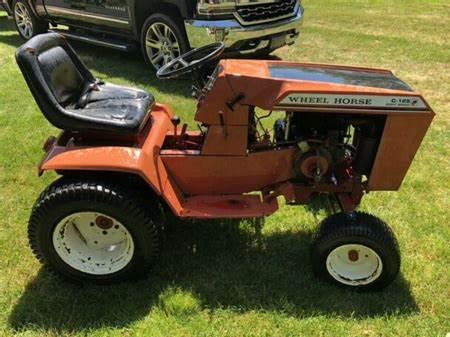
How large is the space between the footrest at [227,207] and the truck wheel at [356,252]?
0.36 meters

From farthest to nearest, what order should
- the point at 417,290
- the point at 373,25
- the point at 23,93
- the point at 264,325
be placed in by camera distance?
1. the point at 373,25
2. the point at 23,93
3. the point at 417,290
4. the point at 264,325

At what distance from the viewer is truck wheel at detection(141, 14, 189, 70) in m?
6.05

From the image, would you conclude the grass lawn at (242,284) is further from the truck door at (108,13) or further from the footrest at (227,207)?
the truck door at (108,13)

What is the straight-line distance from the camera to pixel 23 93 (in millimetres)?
6094

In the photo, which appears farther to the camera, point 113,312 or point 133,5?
point 133,5

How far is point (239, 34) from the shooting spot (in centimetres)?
574

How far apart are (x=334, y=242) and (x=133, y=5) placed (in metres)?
4.84

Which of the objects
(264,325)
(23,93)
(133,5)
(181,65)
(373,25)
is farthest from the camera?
(373,25)

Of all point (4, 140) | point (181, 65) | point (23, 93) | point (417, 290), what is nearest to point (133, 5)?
point (23, 93)

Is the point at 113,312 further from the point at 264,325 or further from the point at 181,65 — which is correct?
the point at 181,65

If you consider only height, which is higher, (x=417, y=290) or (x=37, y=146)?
(x=417, y=290)

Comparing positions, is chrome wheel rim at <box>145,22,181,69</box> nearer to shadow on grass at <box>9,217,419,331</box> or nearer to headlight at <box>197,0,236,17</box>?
headlight at <box>197,0,236,17</box>

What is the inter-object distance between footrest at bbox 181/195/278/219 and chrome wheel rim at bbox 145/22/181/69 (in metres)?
3.49

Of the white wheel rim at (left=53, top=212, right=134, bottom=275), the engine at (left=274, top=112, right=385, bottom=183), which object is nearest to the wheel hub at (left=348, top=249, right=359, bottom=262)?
the engine at (left=274, top=112, right=385, bottom=183)
